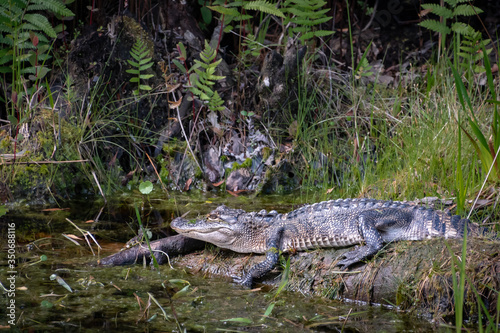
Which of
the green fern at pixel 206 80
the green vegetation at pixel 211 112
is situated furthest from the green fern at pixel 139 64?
the green fern at pixel 206 80

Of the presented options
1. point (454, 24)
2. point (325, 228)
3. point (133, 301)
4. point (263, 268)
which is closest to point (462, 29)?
point (454, 24)

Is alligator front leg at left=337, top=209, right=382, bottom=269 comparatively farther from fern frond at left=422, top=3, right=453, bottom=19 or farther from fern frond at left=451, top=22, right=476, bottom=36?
fern frond at left=422, top=3, right=453, bottom=19

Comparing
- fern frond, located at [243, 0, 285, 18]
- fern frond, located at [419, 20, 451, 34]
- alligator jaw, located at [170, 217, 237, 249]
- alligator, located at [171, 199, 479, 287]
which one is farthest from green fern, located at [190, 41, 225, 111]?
fern frond, located at [419, 20, 451, 34]

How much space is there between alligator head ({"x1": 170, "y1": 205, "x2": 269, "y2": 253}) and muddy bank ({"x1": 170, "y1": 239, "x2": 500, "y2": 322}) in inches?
10.1

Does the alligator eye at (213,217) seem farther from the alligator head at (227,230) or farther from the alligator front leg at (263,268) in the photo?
the alligator front leg at (263,268)

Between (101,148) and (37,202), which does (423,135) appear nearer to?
(101,148)

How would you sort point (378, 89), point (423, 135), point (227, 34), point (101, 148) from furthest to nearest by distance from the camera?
point (227, 34), point (378, 89), point (101, 148), point (423, 135)

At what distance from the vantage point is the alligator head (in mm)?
4141

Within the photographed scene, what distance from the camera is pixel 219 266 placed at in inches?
→ 166

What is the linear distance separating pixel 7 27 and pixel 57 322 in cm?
463

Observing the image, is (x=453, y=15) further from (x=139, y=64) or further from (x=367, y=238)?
(x=367, y=238)

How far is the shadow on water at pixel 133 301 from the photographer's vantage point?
3.01 metres

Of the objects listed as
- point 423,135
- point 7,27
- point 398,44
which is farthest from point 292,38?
point 7,27

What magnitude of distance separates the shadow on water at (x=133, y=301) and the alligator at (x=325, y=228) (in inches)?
14.4
